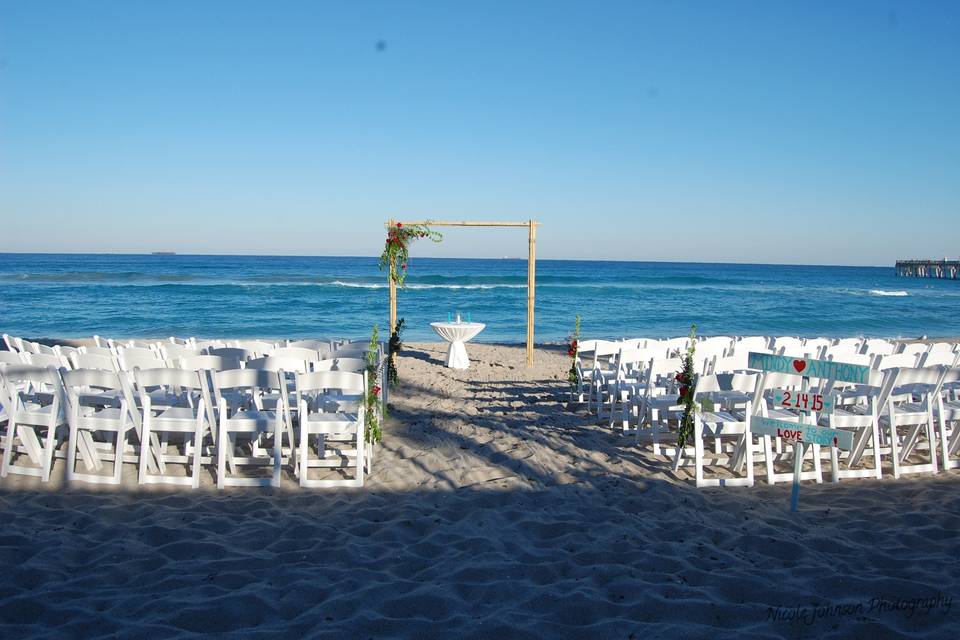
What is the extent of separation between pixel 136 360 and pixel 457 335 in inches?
216

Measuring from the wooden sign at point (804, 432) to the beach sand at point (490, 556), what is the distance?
567 millimetres

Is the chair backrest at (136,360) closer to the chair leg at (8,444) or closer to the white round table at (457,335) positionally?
the chair leg at (8,444)

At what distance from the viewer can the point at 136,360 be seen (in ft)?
19.6

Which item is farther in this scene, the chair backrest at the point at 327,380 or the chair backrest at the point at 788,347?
the chair backrest at the point at 788,347

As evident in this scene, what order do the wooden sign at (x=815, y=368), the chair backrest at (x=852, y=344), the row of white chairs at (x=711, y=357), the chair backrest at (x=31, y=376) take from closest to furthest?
the wooden sign at (x=815, y=368)
the chair backrest at (x=31, y=376)
the row of white chairs at (x=711, y=357)
the chair backrest at (x=852, y=344)

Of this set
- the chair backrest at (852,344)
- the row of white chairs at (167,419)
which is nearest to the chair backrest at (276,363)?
the row of white chairs at (167,419)

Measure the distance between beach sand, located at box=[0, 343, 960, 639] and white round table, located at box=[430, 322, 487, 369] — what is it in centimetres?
501

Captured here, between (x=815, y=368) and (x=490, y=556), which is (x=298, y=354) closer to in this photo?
(x=490, y=556)

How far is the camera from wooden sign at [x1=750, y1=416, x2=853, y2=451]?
12.6 ft

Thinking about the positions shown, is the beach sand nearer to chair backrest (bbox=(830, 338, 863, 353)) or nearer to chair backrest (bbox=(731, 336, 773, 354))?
chair backrest (bbox=(731, 336, 773, 354))

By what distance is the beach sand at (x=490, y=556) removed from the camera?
9.31 feet

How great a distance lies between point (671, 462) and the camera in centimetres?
558

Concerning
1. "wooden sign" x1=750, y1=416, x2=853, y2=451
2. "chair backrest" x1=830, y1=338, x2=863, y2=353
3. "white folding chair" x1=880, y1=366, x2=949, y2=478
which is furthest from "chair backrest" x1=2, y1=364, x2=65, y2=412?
"chair backrest" x1=830, y1=338, x2=863, y2=353

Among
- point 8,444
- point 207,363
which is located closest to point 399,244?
point 207,363
